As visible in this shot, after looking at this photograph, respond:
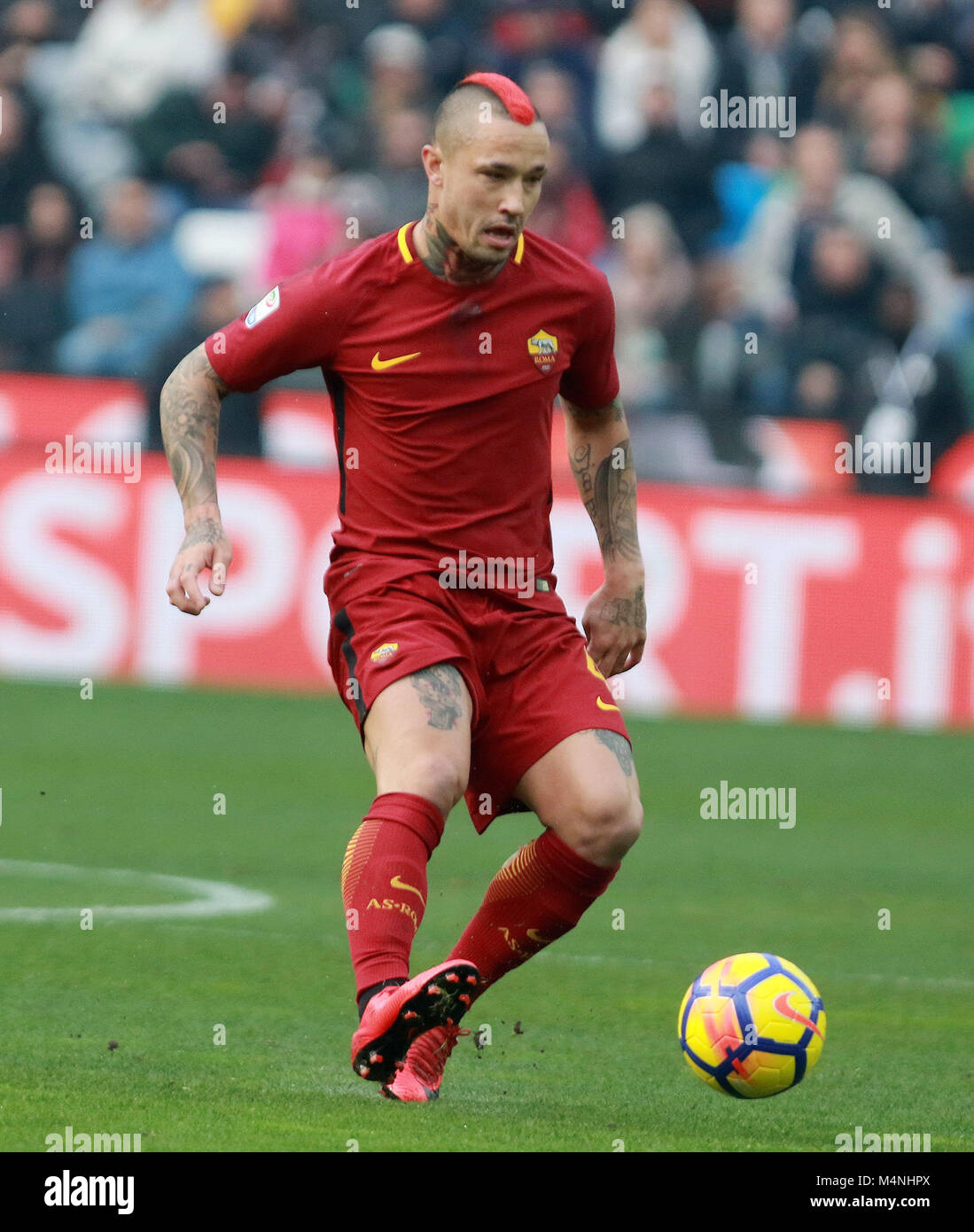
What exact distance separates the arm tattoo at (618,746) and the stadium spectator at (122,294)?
10.7 meters

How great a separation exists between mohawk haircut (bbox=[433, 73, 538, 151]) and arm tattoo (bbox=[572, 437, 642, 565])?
1.05 metres

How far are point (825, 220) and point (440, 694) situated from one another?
445 inches

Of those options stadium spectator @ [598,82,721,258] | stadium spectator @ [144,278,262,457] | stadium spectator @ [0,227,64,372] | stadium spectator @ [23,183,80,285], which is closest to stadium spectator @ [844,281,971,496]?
stadium spectator @ [598,82,721,258]

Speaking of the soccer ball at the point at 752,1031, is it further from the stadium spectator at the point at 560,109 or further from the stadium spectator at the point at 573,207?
the stadium spectator at the point at 560,109

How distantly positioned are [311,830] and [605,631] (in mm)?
3764

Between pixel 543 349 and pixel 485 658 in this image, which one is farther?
pixel 543 349

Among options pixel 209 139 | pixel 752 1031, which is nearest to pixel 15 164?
pixel 209 139

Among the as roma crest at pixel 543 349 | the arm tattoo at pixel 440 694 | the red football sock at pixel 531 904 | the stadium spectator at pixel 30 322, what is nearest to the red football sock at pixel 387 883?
the arm tattoo at pixel 440 694

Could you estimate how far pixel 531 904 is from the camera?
543cm

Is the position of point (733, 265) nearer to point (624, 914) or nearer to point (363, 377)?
point (624, 914)

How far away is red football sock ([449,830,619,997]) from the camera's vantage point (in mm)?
5363
